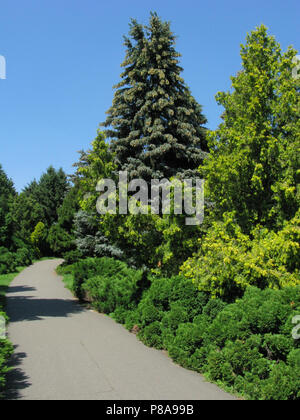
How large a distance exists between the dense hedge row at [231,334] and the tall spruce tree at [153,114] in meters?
9.97

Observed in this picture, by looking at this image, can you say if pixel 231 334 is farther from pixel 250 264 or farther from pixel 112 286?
pixel 112 286

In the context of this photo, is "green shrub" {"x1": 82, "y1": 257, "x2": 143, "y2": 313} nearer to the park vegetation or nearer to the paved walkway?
the park vegetation

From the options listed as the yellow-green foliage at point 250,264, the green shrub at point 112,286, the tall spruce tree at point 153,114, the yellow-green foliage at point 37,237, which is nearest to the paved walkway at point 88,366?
the green shrub at point 112,286

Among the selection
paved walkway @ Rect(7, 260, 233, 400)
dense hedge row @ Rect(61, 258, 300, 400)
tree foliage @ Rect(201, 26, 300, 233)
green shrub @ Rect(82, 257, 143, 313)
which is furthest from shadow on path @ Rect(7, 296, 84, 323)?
tree foliage @ Rect(201, 26, 300, 233)

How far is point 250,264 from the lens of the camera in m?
6.32

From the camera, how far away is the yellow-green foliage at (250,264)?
6.46m

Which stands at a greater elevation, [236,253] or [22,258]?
[236,253]

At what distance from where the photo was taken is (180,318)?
7.23 metres

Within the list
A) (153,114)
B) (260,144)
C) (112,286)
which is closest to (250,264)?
(260,144)

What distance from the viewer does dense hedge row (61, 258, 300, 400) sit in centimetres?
503

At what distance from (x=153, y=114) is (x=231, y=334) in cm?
1456

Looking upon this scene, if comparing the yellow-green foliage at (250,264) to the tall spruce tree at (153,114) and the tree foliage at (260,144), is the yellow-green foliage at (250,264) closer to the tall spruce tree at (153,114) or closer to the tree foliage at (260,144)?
the tree foliage at (260,144)
